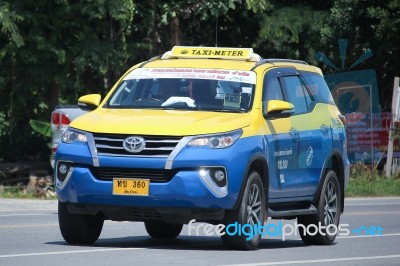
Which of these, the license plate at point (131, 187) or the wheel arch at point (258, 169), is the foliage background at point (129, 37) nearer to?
the wheel arch at point (258, 169)

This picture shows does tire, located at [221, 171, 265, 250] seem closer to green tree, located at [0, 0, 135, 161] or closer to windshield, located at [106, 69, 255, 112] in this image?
windshield, located at [106, 69, 255, 112]

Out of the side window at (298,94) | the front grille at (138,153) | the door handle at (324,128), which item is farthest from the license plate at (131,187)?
the door handle at (324,128)

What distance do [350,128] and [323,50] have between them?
190cm

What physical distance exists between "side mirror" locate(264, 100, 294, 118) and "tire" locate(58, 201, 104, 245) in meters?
1.95

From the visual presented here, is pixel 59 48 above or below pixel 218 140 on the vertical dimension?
below

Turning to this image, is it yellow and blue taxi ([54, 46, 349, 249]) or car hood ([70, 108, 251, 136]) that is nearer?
yellow and blue taxi ([54, 46, 349, 249])

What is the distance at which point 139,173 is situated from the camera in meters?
11.2

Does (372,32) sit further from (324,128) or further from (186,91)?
(186,91)

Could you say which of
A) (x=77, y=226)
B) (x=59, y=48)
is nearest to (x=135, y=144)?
(x=77, y=226)

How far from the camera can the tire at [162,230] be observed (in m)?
13.3

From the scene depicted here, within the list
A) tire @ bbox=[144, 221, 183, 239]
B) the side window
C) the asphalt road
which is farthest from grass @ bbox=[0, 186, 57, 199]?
the side window

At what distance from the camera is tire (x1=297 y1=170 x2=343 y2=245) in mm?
13388

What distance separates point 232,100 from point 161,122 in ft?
3.75

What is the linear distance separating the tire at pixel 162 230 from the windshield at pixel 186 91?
148cm
